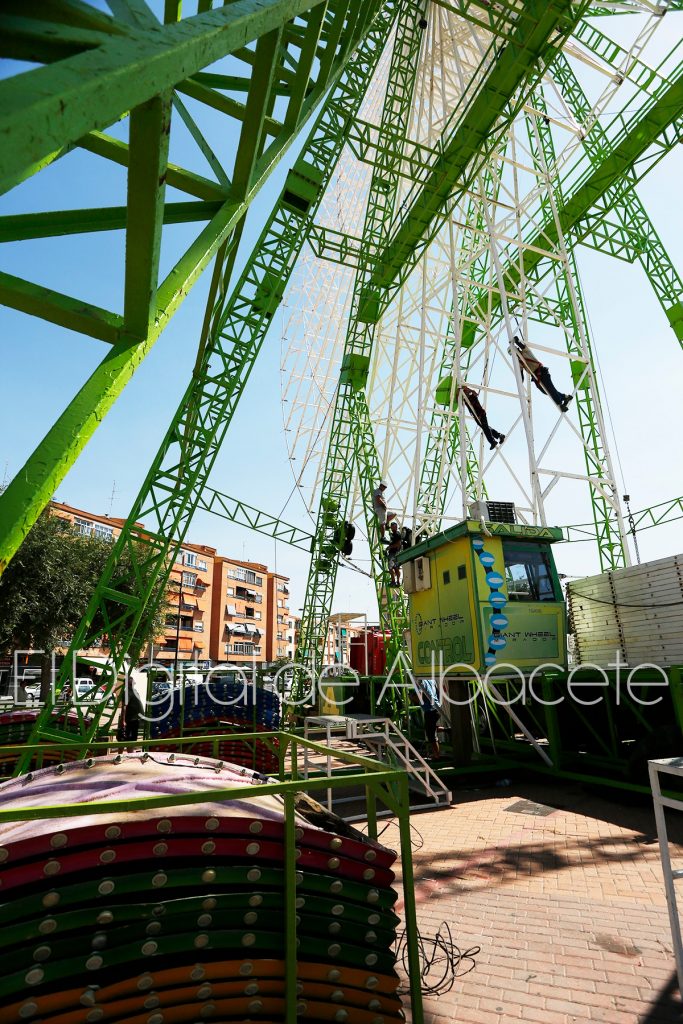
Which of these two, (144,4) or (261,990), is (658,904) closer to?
(261,990)

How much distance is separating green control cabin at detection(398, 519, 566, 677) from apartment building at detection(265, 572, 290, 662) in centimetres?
6965

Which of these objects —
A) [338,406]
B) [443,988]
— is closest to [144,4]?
[443,988]

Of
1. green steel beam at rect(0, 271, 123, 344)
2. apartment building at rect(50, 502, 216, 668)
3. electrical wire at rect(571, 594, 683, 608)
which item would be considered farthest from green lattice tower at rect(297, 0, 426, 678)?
apartment building at rect(50, 502, 216, 668)

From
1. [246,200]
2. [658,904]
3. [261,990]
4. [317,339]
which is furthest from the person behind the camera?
[317,339]

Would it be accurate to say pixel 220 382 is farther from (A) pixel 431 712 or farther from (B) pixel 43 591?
(B) pixel 43 591

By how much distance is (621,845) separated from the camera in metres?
7.36

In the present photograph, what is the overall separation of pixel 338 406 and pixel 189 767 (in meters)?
16.4

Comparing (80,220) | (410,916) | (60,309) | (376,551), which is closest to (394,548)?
(376,551)

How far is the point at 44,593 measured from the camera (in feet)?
88.5

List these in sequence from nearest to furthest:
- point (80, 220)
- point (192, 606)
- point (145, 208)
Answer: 1. point (145, 208)
2. point (80, 220)
3. point (192, 606)

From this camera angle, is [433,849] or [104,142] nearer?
[104,142]

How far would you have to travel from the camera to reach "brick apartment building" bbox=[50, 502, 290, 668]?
64625mm

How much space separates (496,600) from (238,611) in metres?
67.9

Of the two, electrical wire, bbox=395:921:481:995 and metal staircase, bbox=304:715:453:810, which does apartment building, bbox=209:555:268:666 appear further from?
electrical wire, bbox=395:921:481:995
